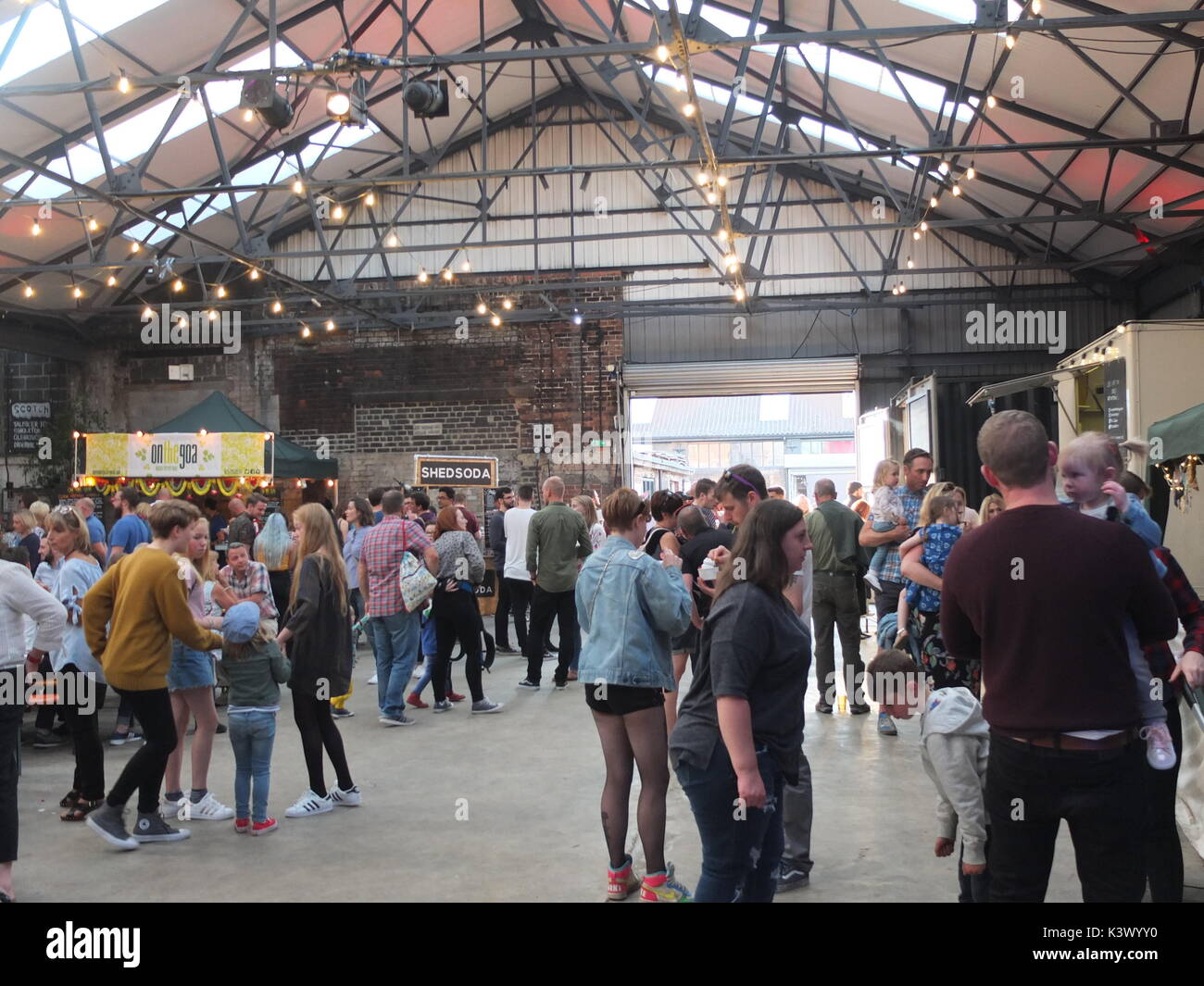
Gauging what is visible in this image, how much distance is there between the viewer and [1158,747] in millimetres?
2461

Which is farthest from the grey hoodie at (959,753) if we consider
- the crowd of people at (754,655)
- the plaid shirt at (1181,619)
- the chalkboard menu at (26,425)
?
the chalkboard menu at (26,425)

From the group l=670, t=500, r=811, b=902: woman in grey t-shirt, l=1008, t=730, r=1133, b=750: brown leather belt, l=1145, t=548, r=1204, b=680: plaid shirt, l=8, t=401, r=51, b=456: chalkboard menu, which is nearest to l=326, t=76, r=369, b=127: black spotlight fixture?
l=670, t=500, r=811, b=902: woman in grey t-shirt

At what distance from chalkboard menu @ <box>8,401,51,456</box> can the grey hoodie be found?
18.1 m

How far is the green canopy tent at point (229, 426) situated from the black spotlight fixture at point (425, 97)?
5.65m

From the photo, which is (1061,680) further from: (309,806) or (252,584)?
(252,584)

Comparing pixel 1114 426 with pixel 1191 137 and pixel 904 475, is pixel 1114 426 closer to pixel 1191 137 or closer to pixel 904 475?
pixel 1191 137

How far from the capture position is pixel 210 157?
14.5 metres

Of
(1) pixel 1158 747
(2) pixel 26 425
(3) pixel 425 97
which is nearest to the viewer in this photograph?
(1) pixel 1158 747

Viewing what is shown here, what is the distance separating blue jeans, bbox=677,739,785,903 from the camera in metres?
2.78

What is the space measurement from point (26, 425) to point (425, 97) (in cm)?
1240

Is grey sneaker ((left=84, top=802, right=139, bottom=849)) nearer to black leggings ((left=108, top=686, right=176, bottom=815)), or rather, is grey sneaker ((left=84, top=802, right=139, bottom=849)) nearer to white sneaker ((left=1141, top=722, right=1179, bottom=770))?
black leggings ((left=108, top=686, right=176, bottom=815))

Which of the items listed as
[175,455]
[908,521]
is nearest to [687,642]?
[908,521]

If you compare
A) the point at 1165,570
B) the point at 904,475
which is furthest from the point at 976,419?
the point at 1165,570
